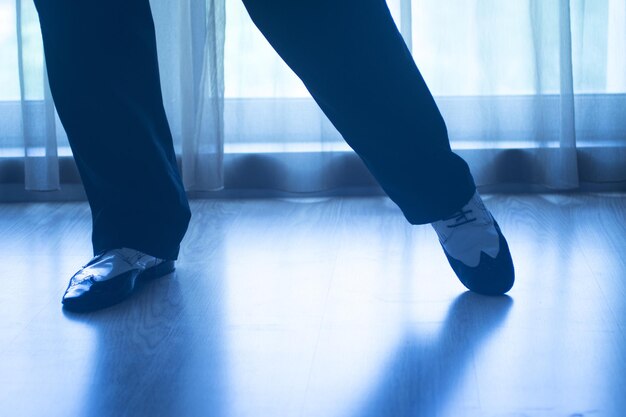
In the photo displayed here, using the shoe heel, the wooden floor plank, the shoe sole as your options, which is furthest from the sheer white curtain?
the shoe sole

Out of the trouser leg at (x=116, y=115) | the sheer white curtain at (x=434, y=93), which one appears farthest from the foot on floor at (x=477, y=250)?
the sheer white curtain at (x=434, y=93)

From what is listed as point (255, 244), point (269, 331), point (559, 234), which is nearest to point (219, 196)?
point (255, 244)

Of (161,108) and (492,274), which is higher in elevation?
(161,108)

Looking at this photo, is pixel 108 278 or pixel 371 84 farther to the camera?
pixel 108 278

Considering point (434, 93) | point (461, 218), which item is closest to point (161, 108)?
point (461, 218)

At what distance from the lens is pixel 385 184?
1.39 meters

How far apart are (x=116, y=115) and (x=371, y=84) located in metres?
0.38

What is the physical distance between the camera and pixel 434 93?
6.86ft

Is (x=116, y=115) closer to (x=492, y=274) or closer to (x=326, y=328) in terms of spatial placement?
(x=326, y=328)

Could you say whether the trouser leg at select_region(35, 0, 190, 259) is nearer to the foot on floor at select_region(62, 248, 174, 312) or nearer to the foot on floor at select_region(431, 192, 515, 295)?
the foot on floor at select_region(62, 248, 174, 312)

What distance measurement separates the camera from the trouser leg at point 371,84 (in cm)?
129

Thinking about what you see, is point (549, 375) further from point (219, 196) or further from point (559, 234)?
point (219, 196)

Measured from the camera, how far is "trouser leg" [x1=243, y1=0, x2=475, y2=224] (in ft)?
4.25

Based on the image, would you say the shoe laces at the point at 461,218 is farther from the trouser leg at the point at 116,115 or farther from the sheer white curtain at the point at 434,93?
the sheer white curtain at the point at 434,93
